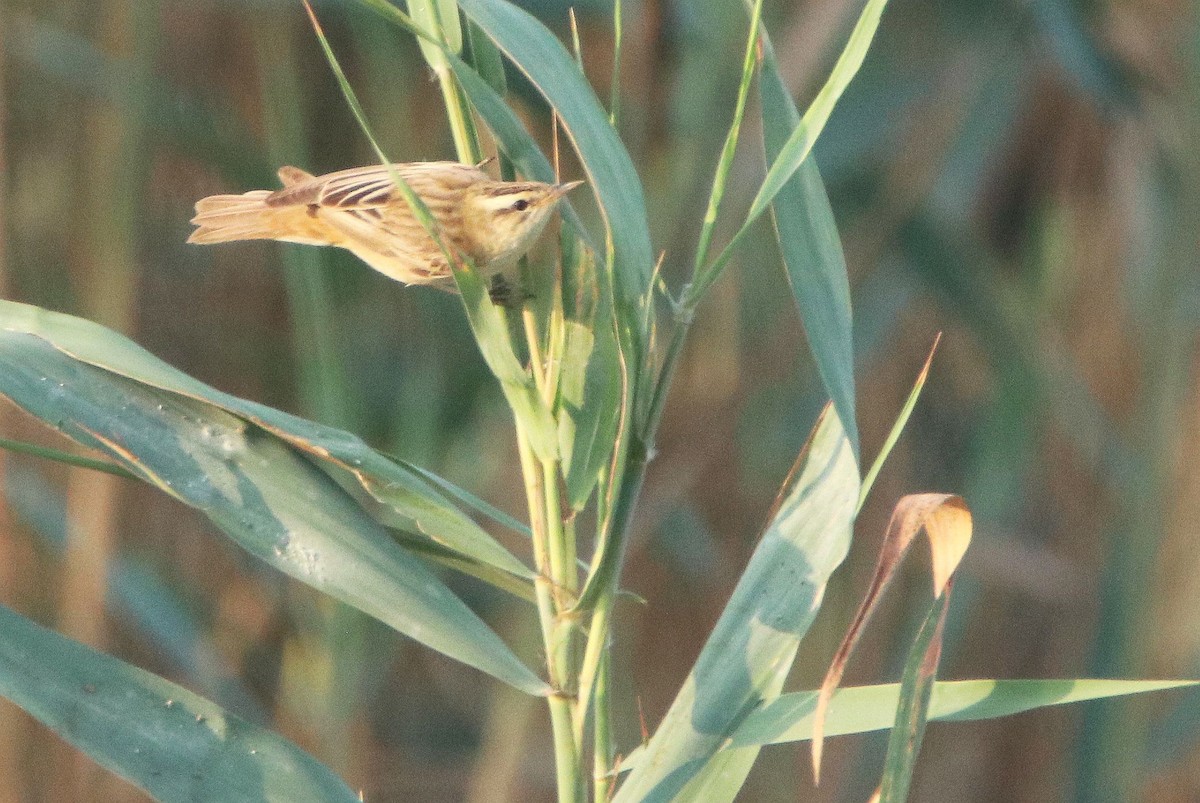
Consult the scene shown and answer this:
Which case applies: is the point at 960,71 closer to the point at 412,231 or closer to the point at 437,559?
the point at 412,231

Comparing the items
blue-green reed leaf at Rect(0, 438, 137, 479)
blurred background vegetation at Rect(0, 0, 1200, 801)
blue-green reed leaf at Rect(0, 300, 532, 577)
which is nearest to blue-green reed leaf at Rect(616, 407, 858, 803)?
blue-green reed leaf at Rect(0, 300, 532, 577)

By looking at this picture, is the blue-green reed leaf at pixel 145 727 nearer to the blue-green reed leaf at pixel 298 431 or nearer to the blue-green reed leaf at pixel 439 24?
the blue-green reed leaf at pixel 298 431

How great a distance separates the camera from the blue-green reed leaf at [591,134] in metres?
0.76

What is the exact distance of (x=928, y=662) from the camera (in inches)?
28.9

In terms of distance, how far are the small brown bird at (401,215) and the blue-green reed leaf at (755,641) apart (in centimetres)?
25

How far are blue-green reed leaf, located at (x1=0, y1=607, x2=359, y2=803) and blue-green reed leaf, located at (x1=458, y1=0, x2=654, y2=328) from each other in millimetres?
326

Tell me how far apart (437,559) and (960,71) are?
6.84ft

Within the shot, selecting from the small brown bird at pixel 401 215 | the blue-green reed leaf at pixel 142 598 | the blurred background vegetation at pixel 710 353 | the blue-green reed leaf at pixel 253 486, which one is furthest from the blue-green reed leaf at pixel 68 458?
the blue-green reed leaf at pixel 142 598

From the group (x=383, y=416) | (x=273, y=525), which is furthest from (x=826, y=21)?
(x=273, y=525)

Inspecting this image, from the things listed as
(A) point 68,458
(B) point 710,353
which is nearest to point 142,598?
(B) point 710,353

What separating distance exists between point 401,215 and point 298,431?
331 mm

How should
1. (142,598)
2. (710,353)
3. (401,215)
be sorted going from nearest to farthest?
(401,215), (142,598), (710,353)

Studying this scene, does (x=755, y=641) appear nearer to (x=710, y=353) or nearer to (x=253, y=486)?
(x=253, y=486)

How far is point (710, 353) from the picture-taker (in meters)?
2.53
